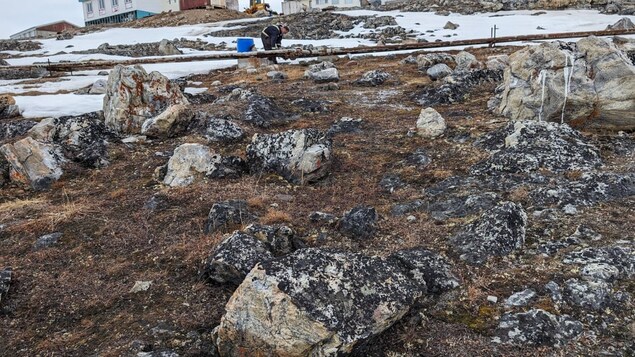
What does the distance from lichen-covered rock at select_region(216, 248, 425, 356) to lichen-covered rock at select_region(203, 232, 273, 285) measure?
2.63 feet

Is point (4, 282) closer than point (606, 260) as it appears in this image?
No

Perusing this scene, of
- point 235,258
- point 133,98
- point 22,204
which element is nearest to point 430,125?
point 235,258

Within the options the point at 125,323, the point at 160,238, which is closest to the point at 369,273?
the point at 125,323

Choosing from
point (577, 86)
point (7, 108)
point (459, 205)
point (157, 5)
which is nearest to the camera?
point (459, 205)

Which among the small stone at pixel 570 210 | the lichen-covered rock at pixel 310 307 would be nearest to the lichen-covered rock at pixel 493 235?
the small stone at pixel 570 210

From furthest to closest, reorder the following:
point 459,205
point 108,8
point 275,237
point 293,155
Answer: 1. point 108,8
2. point 293,155
3. point 459,205
4. point 275,237

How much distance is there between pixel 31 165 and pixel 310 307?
22.0 ft

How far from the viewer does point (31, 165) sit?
25.6 feet

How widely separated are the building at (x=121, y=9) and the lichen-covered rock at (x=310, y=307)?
2901 inches

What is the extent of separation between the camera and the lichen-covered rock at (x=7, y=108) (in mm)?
11906

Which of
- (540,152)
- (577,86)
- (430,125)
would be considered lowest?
(540,152)

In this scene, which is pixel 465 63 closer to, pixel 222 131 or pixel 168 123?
pixel 222 131

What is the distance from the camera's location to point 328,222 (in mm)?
5805

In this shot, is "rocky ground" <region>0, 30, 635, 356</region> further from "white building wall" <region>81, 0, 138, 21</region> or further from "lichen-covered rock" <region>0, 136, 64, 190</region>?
"white building wall" <region>81, 0, 138, 21</region>
